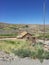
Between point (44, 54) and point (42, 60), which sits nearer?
point (42, 60)

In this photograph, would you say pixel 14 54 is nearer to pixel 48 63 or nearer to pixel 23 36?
pixel 48 63

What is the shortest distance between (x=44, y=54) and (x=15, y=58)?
3.18m

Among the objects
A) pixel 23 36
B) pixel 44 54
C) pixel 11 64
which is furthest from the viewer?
pixel 23 36

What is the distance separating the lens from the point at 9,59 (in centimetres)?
1941

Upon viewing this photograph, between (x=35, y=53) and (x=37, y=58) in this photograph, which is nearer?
(x=37, y=58)

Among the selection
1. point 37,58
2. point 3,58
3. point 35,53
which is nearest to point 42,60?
point 37,58

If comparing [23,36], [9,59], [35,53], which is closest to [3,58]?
[9,59]

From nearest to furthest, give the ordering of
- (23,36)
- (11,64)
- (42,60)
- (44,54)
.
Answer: (11,64)
(42,60)
(44,54)
(23,36)

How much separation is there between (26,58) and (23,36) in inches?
780

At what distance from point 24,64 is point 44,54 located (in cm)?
428

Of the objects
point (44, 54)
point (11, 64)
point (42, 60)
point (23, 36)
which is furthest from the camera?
point (23, 36)

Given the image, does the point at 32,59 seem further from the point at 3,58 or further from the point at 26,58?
the point at 3,58

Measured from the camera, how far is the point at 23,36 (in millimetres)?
39906

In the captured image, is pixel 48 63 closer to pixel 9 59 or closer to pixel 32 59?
pixel 32 59
